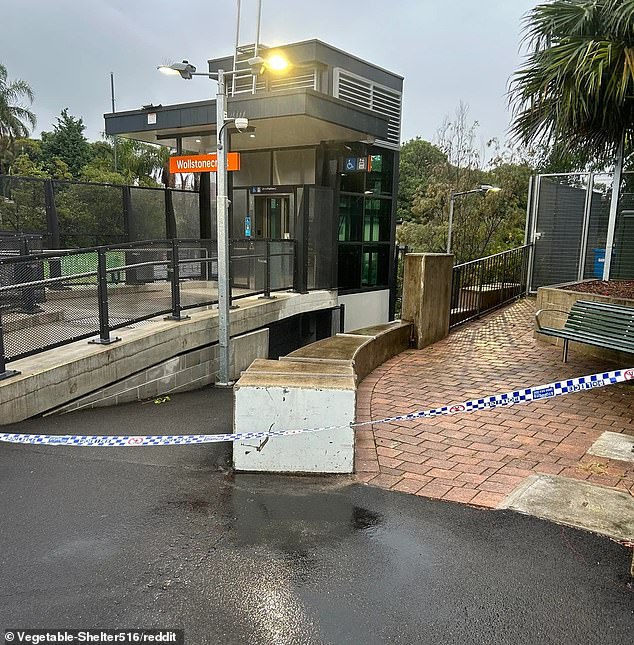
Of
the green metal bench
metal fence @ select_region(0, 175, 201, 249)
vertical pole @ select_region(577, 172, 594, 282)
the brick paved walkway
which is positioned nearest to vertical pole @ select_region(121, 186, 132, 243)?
metal fence @ select_region(0, 175, 201, 249)

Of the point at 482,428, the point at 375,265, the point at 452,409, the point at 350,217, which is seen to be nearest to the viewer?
the point at 452,409

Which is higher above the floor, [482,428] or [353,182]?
[353,182]

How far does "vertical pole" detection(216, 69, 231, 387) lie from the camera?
25.7ft

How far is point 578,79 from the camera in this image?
7.72 m

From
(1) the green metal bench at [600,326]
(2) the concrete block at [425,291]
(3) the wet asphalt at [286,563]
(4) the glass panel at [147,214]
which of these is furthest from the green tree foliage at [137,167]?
(3) the wet asphalt at [286,563]

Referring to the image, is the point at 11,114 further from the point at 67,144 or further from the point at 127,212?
the point at 127,212

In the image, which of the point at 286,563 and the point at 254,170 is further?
the point at 254,170

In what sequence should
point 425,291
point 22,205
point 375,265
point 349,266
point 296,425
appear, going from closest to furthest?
point 296,425 → point 425,291 → point 22,205 → point 349,266 → point 375,265

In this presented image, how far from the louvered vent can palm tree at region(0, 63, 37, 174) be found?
2685 cm

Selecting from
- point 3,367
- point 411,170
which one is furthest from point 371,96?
point 411,170

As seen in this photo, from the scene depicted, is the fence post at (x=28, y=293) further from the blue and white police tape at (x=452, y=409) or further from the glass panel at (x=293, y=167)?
the glass panel at (x=293, y=167)

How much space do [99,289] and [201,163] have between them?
9.87 ft

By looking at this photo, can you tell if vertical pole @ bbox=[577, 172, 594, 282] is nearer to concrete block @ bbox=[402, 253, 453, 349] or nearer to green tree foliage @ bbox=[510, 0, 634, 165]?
green tree foliage @ bbox=[510, 0, 634, 165]

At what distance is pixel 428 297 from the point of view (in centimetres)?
880
